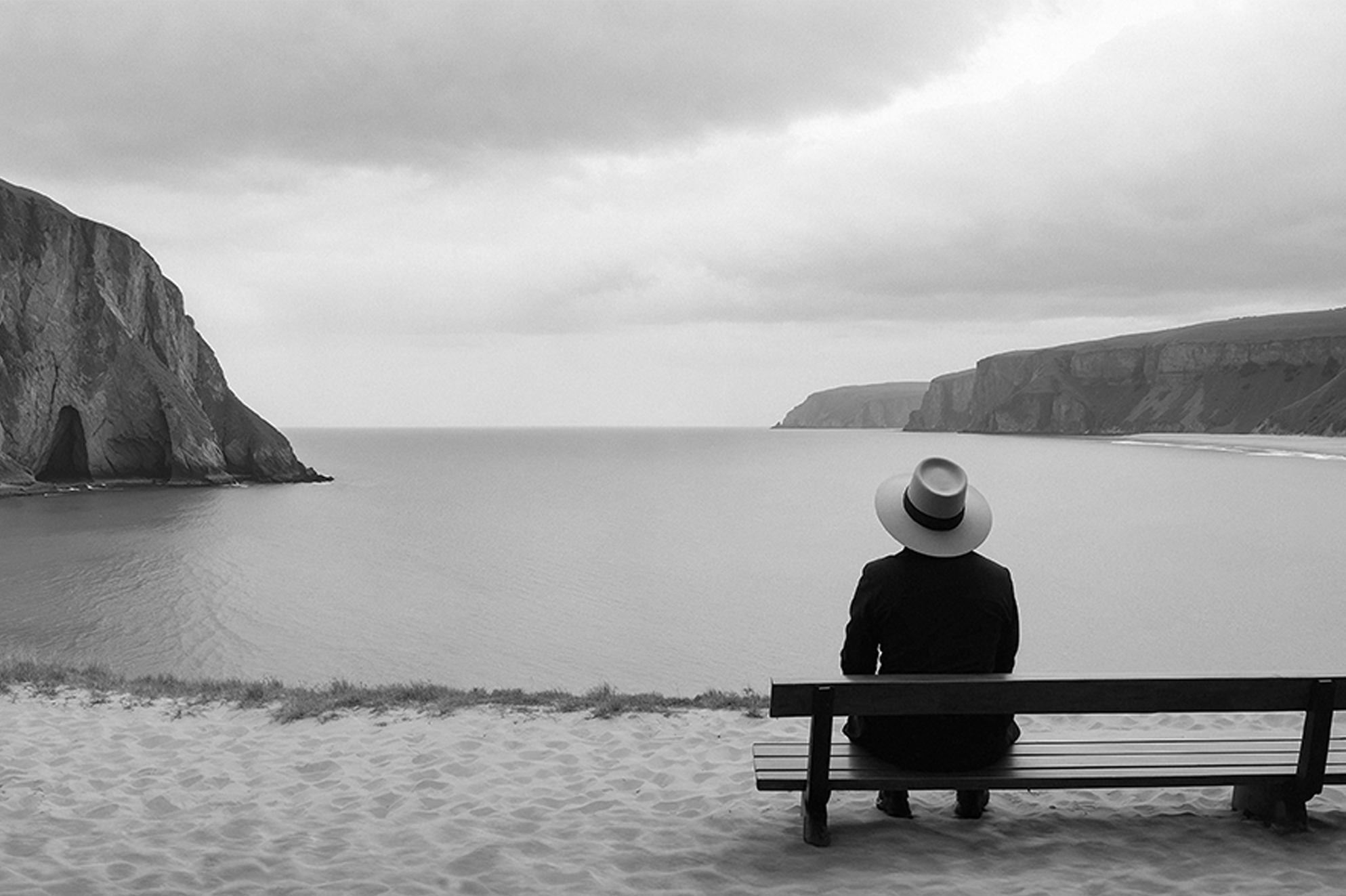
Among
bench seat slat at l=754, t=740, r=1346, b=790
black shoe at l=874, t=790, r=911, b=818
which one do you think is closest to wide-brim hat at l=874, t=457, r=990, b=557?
bench seat slat at l=754, t=740, r=1346, b=790

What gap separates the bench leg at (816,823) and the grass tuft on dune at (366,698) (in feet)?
10.5

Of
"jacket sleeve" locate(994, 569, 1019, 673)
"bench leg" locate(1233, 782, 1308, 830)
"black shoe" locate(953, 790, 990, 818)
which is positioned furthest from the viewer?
"black shoe" locate(953, 790, 990, 818)

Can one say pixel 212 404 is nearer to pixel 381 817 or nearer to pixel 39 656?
pixel 39 656

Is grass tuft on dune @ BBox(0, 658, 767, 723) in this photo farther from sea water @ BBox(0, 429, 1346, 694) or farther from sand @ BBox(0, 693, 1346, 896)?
sea water @ BBox(0, 429, 1346, 694)

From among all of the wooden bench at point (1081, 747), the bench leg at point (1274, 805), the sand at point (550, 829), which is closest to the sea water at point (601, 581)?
the bench leg at point (1274, 805)

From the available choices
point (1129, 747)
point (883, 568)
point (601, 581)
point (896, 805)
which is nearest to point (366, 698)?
point (896, 805)

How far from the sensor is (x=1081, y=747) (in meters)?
5.27

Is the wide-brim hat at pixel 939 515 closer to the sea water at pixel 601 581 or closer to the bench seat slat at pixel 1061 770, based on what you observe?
the bench seat slat at pixel 1061 770

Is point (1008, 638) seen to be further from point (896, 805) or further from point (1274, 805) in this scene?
point (1274, 805)

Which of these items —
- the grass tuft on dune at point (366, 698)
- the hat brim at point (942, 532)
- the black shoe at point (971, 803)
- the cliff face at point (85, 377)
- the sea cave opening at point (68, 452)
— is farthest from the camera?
the sea cave opening at point (68, 452)

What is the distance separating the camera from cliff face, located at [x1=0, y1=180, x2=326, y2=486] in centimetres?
6512

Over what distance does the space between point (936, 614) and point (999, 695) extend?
49 centimetres

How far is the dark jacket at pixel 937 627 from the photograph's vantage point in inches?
192

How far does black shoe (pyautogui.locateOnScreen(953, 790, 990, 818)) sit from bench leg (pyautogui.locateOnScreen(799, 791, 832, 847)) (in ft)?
2.85
